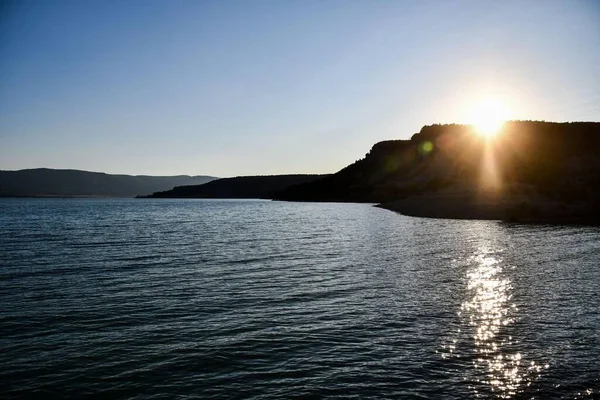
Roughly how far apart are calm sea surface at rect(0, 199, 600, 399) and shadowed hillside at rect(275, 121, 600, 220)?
58.5 m

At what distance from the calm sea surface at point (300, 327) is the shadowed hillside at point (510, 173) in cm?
5849

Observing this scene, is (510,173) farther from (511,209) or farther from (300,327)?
(300,327)

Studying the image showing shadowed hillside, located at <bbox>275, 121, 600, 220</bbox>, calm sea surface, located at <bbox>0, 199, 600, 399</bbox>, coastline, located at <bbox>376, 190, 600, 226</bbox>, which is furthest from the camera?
shadowed hillside, located at <bbox>275, 121, 600, 220</bbox>

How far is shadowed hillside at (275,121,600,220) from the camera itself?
9150 cm

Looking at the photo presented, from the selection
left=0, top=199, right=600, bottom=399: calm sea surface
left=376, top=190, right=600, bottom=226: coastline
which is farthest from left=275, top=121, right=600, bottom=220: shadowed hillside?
left=0, top=199, right=600, bottom=399: calm sea surface

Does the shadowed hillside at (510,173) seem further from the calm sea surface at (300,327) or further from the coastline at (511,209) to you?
the calm sea surface at (300,327)

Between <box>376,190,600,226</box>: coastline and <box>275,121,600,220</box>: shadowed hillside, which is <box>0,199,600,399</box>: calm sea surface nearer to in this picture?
<box>376,190,600,226</box>: coastline

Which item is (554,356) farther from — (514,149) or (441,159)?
(441,159)

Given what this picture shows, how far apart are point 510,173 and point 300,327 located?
382 ft

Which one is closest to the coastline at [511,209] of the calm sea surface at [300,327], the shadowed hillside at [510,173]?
the shadowed hillside at [510,173]

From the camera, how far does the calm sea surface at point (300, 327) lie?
13.3 m

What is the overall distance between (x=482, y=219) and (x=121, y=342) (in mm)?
85031

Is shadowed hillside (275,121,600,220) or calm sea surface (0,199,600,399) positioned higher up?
shadowed hillside (275,121,600,220)

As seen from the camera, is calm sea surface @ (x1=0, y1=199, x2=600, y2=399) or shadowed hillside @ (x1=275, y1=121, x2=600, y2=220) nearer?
calm sea surface @ (x1=0, y1=199, x2=600, y2=399)
